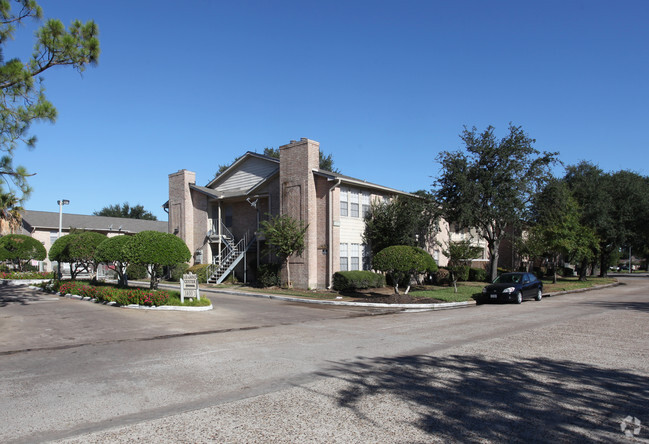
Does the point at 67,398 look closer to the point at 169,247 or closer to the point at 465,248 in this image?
the point at 169,247

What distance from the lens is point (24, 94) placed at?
13.4 meters

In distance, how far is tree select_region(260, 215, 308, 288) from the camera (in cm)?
2378

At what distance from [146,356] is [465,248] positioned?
1875 cm

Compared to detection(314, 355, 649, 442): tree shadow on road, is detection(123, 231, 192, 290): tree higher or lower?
higher

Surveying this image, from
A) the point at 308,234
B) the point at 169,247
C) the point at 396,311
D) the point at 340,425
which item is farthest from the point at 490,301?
the point at 340,425

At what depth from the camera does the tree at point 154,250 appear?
17.0 meters

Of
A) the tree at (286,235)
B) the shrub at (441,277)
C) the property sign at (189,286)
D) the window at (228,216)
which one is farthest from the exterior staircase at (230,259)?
the shrub at (441,277)

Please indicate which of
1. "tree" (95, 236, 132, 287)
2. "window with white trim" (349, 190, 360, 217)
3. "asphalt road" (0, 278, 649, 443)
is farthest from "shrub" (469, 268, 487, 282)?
"tree" (95, 236, 132, 287)

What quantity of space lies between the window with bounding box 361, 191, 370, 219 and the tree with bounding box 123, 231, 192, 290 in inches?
476

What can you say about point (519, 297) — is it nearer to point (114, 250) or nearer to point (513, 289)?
point (513, 289)

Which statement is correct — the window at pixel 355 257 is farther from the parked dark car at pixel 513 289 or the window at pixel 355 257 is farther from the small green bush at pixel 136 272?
the small green bush at pixel 136 272

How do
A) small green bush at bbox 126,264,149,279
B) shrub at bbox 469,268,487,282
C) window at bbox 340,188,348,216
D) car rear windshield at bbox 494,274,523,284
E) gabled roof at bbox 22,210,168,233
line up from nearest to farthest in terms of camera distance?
car rear windshield at bbox 494,274,523,284, window at bbox 340,188,348,216, small green bush at bbox 126,264,149,279, shrub at bbox 469,268,487,282, gabled roof at bbox 22,210,168,233

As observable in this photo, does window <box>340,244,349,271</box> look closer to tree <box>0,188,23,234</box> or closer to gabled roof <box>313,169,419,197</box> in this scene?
gabled roof <box>313,169,419,197</box>

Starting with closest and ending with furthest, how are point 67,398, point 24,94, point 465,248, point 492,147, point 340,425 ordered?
point 340,425
point 67,398
point 24,94
point 465,248
point 492,147
